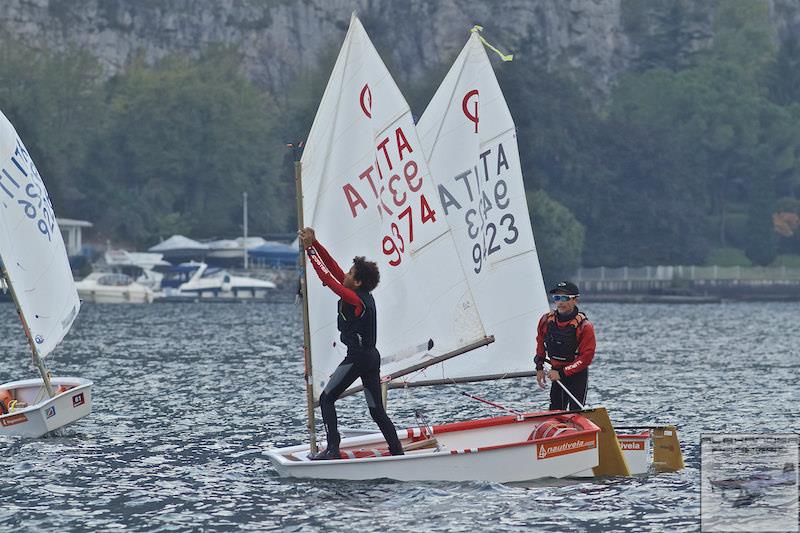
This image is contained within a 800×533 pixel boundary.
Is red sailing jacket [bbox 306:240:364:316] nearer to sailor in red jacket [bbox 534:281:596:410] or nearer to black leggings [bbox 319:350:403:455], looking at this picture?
black leggings [bbox 319:350:403:455]

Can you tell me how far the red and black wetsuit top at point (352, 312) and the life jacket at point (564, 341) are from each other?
3.27m

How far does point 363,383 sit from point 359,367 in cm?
44

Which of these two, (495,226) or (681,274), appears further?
(681,274)

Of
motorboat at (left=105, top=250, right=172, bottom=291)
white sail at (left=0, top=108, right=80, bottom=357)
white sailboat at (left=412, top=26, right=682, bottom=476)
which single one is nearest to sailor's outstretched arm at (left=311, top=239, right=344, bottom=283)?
white sailboat at (left=412, top=26, right=682, bottom=476)

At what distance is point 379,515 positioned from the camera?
22.2 metres

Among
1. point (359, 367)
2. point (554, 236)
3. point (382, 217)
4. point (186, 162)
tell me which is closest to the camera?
point (359, 367)

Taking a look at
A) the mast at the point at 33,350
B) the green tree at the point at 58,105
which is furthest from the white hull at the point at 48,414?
the green tree at the point at 58,105

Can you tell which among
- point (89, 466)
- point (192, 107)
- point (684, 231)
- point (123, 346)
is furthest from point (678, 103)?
point (89, 466)

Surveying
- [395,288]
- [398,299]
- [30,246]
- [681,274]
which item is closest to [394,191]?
[395,288]

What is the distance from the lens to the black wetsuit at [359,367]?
76.0ft

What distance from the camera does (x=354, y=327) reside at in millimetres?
23156

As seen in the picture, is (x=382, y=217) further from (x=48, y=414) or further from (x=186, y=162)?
(x=186, y=162)

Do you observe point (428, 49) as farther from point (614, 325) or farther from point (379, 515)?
point (379, 515)

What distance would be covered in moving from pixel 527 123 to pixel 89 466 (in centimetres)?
12551
